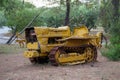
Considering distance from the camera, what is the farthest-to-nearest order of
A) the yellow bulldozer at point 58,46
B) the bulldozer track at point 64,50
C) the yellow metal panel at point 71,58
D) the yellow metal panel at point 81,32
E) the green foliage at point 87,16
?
1. the green foliage at point 87,16
2. the yellow metal panel at point 81,32
3. the yellow bulldozer at point 58,46
4. the yellow metal panel at point 71,58
5. the bulldozer track at point 64,50

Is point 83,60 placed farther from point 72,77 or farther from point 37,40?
point 72,77

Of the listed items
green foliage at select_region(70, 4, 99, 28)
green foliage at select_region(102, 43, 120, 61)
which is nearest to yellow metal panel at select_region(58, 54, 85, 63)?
green foliage at select_region(102, 43, 120, 61)

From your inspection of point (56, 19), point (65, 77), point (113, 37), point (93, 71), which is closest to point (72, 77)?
point (65, 77)

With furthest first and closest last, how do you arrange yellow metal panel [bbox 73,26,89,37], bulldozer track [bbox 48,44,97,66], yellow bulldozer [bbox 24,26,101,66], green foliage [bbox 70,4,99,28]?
1. green foliage [bbox 70,4,99,28]
2. yellow metal panel [bbox 73,26,89,37]
3. yellow bulldozer [bbox 24,26,101,66]
4. bulldozer track [bbox 48,44,97,66]

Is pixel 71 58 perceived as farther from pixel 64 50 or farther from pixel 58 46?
pixel 58 46

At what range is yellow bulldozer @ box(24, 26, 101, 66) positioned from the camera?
549 inches

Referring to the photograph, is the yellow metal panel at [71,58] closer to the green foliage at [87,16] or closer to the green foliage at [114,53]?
the green foliage at [114,53]

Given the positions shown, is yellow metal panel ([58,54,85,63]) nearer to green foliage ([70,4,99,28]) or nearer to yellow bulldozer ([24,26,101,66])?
yellow bulldozer ([24,26,101,66])

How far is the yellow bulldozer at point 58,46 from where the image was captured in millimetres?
13938

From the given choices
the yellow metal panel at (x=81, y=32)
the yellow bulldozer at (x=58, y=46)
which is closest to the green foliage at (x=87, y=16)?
the yellow metal panel at (x=81, y=32)

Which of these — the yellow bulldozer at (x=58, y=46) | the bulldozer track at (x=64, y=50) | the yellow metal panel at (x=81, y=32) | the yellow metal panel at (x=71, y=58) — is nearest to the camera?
the bulldozer track at (x=64, y=50)

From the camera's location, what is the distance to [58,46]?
46.0ft

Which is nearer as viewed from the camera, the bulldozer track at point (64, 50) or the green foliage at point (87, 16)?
the bulldozer track at point (64, 50)

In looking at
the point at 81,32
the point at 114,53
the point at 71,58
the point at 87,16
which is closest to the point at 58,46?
the point at 71,58
